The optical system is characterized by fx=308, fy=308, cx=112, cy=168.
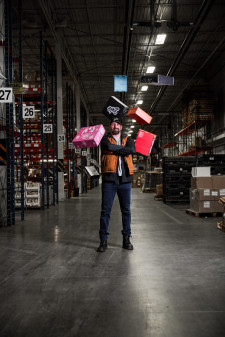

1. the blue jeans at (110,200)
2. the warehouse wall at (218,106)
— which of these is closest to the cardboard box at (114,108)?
the blue jeans at (110,200)

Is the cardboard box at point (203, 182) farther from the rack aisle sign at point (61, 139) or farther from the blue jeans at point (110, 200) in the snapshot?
the rack aisle sign at point (61, 139)

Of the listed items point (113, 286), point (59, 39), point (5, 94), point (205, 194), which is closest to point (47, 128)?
point (5, 94)

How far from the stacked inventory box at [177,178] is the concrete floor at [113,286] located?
663cm

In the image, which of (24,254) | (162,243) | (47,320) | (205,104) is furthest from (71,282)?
(205,104)

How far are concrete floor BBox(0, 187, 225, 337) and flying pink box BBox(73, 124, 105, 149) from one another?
5.05ft

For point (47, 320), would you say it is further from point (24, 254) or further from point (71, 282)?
point (24, 254)

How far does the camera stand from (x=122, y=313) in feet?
8.30

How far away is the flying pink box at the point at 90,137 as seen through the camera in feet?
11.9

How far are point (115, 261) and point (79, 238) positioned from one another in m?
1.78

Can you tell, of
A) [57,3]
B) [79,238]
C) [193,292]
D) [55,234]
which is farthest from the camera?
[57,3]

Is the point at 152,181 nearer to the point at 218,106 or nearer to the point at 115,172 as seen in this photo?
the point at 218,106

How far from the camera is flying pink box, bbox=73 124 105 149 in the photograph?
3.63m

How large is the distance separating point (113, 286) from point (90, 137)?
5.50 feet

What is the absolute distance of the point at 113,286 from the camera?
3.17m
